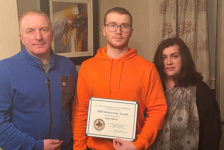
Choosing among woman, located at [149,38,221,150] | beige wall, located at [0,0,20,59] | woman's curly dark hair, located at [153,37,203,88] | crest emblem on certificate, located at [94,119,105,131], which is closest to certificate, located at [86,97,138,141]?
crest emblem on certificate, located at [94,119,105,131]

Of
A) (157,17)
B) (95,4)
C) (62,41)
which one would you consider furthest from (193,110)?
(95,4)

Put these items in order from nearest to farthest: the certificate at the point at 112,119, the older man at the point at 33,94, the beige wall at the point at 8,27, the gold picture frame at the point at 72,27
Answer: the older man at the point at 33,94, the certificate at the point at 112,119, the beige wall at the point at 8,27, the gold picture frame at the point at 72,27

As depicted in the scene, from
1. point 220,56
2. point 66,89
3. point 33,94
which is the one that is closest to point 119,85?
point 66,89

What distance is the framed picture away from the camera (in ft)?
7.07

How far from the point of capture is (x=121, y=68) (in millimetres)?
1526

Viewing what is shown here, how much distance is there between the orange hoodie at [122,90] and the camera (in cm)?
148

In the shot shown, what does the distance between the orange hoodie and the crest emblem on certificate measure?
0.47ft

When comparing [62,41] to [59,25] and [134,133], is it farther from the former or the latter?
[134,133]

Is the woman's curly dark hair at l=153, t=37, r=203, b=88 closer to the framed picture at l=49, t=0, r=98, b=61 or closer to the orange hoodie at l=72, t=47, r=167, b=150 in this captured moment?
the orange hoodie at l=72, t=47, r=167, b=150

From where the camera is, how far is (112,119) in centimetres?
142

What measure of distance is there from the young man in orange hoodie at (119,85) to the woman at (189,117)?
211 mm

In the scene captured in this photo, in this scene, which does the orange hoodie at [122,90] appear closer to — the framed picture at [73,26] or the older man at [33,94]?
the older man at [33,94]

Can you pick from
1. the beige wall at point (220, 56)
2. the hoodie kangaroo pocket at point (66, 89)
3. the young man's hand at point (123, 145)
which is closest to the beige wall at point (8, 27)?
the hoodie kangaroo pocket at point (66, 89)

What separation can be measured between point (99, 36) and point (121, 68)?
1.17 meters
